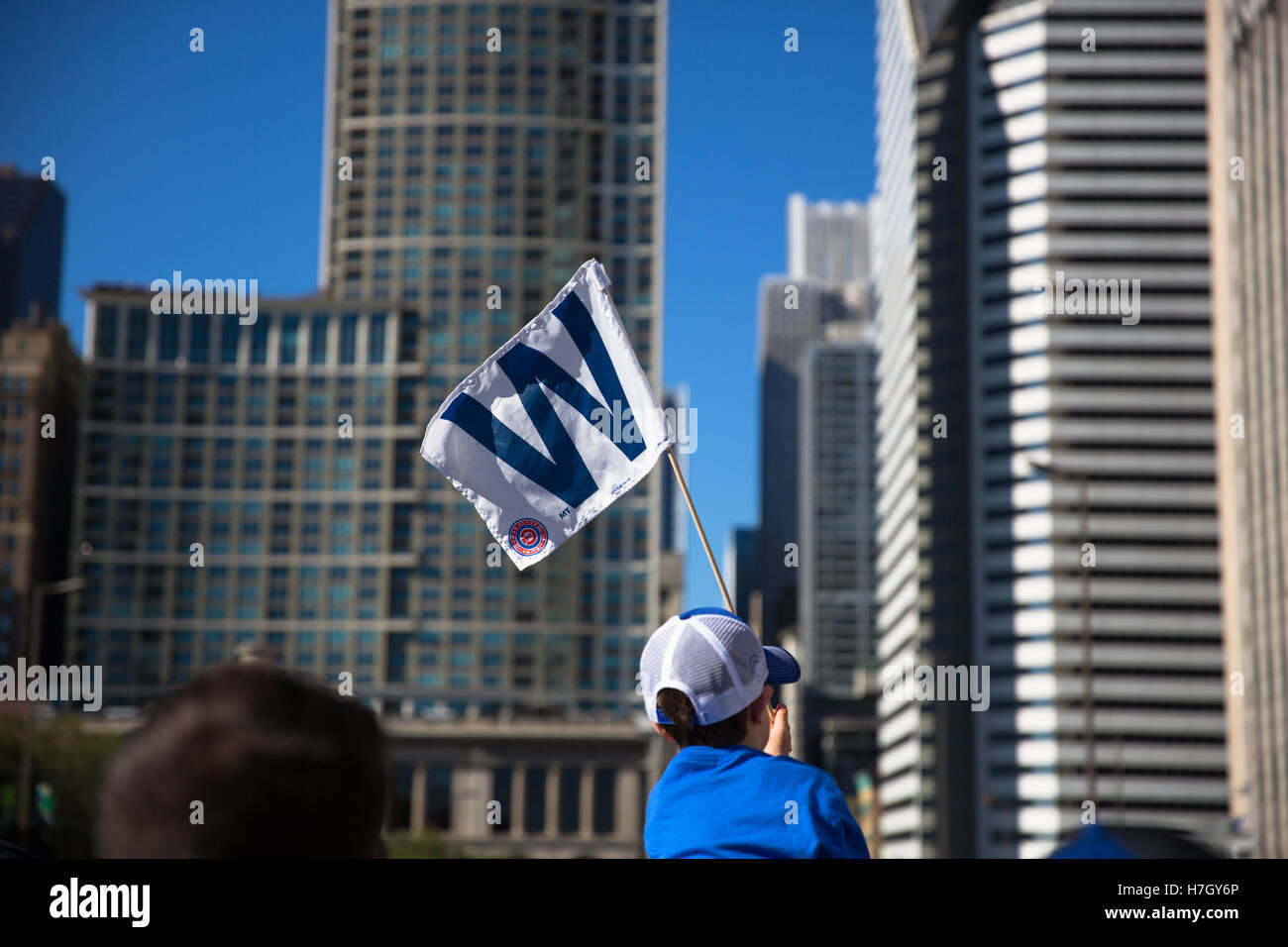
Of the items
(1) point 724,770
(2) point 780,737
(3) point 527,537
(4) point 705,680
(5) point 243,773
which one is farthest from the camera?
Answer: (3) point 527,537

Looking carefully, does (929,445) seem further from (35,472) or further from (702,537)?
(702,537)

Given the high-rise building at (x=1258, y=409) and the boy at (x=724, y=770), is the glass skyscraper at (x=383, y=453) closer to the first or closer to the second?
the high-rise building at (x=1258, y=409)

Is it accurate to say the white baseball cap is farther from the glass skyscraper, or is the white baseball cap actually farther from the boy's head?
the glass skyscraper

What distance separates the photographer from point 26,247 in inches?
5748

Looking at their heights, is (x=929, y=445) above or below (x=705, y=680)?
above

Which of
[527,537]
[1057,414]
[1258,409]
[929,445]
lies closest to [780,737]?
[527,537]

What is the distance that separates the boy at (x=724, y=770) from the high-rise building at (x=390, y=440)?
400ft

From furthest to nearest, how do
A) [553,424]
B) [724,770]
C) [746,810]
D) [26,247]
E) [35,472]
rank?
[26,247] → [35,472] → [553,424] → [724,770] → [746,810]

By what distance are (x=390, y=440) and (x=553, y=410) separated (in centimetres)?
12629

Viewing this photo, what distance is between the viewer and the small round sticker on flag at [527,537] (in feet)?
19.1

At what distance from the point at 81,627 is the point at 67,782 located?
79.5m

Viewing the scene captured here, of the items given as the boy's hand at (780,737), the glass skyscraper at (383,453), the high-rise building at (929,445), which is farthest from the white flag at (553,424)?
the glass skyscraper at (383,453)

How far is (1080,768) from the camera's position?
11325 cm

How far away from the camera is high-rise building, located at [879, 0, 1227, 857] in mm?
114812
